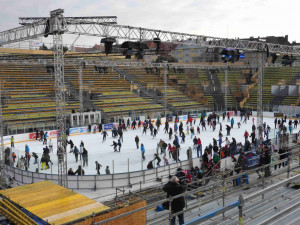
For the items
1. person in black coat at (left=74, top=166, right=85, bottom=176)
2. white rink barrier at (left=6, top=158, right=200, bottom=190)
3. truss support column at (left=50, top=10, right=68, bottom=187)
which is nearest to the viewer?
truss support column at (left=50, top=10, right=68, bottom=187)

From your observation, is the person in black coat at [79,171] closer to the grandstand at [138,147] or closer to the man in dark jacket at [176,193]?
the grandstand at [138,147]

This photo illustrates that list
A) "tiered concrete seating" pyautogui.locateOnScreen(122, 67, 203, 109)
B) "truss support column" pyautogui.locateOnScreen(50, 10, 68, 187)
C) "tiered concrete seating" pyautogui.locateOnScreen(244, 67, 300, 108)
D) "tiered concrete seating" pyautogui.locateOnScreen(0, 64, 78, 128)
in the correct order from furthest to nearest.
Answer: "tiered concrete seating" pyautogui.locateOnScreen(122, 67, 203, 109) < "tiered concrete seating" pyautogui.locateOnScreen(244, 67, 300, 108) < "tiered concrete seating" pyautogui.locateOnScreen(0, 64, 78, 128) < "truss support column" pyautogui.locateOnScreen(50, 10, 68, 187)

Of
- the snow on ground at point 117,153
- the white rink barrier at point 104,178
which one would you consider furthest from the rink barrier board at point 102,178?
the snow on ground at point 117,153

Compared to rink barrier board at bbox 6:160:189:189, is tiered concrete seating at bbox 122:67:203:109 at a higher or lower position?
higher

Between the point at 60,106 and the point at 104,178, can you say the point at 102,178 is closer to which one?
the point at 104,178

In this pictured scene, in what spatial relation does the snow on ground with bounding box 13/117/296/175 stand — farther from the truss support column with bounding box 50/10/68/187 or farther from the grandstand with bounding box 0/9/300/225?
the truss support column with bounding box 50/10/68/187

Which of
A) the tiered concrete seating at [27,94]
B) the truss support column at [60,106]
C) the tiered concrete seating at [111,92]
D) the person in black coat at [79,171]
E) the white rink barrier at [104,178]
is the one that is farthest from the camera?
the tiered concrete seating at [111,92]

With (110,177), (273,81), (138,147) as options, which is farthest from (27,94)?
(273,81)

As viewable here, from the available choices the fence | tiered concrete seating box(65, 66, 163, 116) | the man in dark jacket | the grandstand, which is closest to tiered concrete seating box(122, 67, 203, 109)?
the grandstand

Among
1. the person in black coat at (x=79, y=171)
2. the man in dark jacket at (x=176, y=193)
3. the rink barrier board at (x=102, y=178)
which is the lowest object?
the rink barrier board at (x=102, y=178)

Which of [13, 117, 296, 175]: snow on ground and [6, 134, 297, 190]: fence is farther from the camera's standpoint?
[13, 117, 296, 175]: snow on ground

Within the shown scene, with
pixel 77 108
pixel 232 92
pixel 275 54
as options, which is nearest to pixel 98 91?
pixel 77 108

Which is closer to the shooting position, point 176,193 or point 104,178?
point 176,193

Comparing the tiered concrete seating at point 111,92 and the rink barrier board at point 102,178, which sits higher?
the tiered concrete seating at point 111,92
